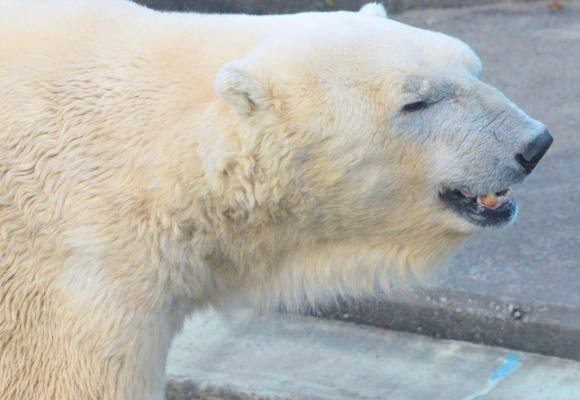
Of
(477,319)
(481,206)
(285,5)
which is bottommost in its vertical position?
(477,319)

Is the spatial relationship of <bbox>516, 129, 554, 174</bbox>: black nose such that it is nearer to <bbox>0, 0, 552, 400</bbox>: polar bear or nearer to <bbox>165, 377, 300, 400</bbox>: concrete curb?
<bbox>0, 0, 552, 400</bbox>: polar bear

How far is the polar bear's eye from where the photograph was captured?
7.76ft

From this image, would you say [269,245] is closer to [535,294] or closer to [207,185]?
[207,185]

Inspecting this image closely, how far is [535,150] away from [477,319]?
4.67 ft

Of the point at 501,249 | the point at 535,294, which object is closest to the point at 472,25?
the point at 501,249

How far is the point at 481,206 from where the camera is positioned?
253 centimetres

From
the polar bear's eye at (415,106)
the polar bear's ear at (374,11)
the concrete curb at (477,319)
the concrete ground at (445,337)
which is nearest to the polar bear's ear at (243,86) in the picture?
the polar bear's eye at (415,106)

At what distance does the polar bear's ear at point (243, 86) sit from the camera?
7.44 ft

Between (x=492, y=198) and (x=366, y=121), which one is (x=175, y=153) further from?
(x=492, y=198)

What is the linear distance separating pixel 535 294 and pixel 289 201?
156 cm

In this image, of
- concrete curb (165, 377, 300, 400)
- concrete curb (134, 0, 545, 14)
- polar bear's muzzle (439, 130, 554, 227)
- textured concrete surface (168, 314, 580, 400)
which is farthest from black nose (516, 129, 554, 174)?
concrete curb (134, 0, 545, 14)

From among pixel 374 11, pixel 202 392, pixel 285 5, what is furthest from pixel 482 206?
pixel 285 5

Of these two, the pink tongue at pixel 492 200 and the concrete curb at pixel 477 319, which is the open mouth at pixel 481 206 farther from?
the concrete curb at pixel 477 319

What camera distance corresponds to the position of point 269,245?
255 centimetres
